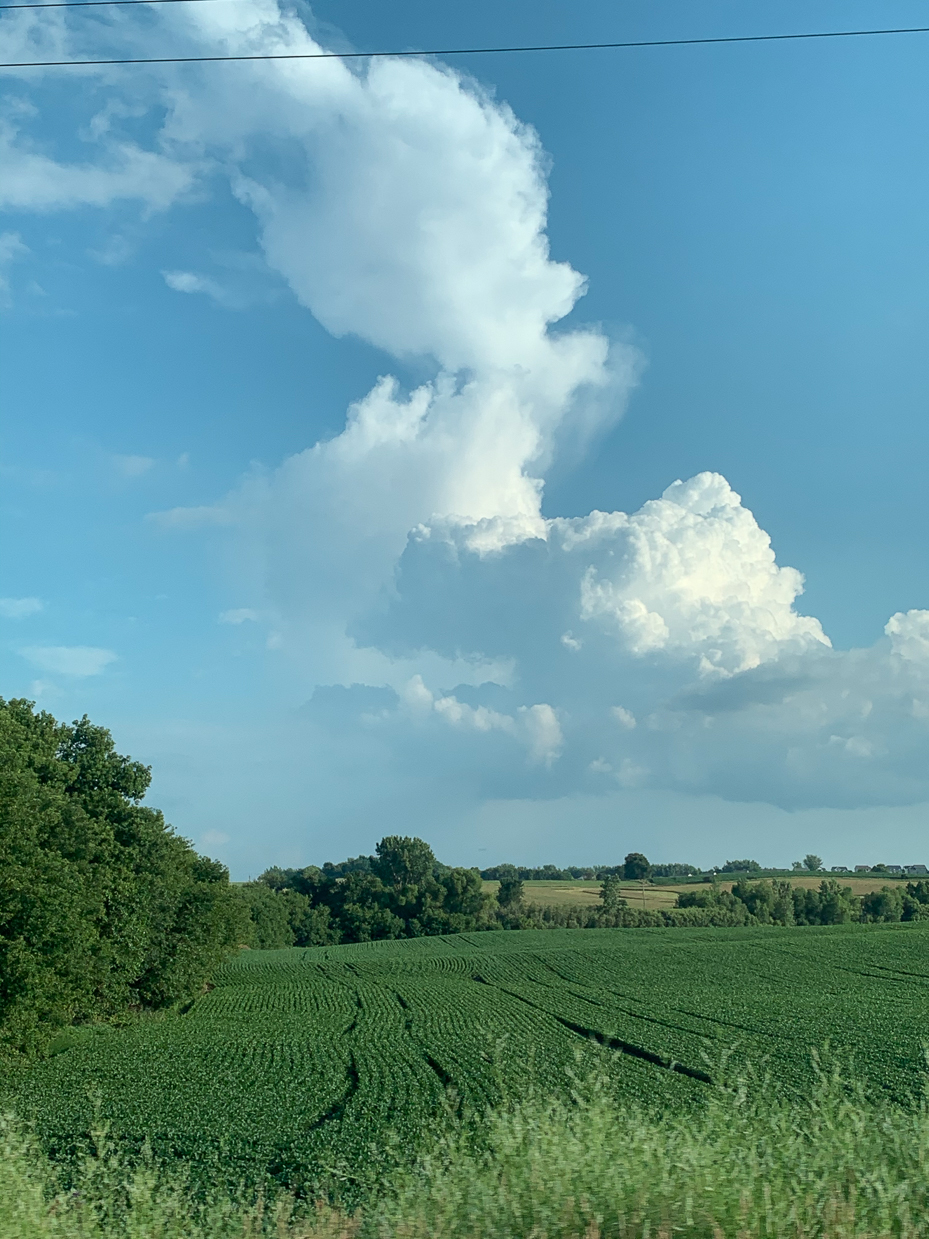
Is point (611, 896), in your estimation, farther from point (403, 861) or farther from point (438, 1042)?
point (438, 1042)

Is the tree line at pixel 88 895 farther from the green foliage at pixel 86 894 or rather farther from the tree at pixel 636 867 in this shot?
the tree at pixel 636 867

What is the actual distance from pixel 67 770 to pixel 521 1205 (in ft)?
137

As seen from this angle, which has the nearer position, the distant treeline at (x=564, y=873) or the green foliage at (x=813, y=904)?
the green foliage at (x=813, y=904)

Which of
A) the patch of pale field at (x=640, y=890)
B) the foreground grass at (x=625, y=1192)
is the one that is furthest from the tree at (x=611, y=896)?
the foreground grass at (x=625, y=1192)

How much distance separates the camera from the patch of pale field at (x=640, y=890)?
416 feet

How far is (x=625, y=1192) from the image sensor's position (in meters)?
6.20

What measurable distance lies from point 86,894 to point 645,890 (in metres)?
117

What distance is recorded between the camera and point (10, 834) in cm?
3117

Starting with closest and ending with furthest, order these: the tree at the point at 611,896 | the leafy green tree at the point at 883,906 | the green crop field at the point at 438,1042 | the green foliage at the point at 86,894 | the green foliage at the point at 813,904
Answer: the green crop field at the point at 438,1042 < the green foliage at the point at 86,894 < the green foliage at the point at 813,904 < the leafy green tree at the point at 883,906 < the tree at the point at 611,896

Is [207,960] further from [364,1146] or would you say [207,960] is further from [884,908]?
[884,908]

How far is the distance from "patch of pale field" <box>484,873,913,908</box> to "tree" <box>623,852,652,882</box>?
1188 inches

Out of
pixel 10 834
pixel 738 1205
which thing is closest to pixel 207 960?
pixel 10 834

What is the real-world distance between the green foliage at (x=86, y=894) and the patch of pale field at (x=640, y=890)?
78.2 metres

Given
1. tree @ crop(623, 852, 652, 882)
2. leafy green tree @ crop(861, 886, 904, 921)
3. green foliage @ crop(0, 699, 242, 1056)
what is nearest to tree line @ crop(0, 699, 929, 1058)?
green foliage @ crop(0, 699, 242, 1056)
